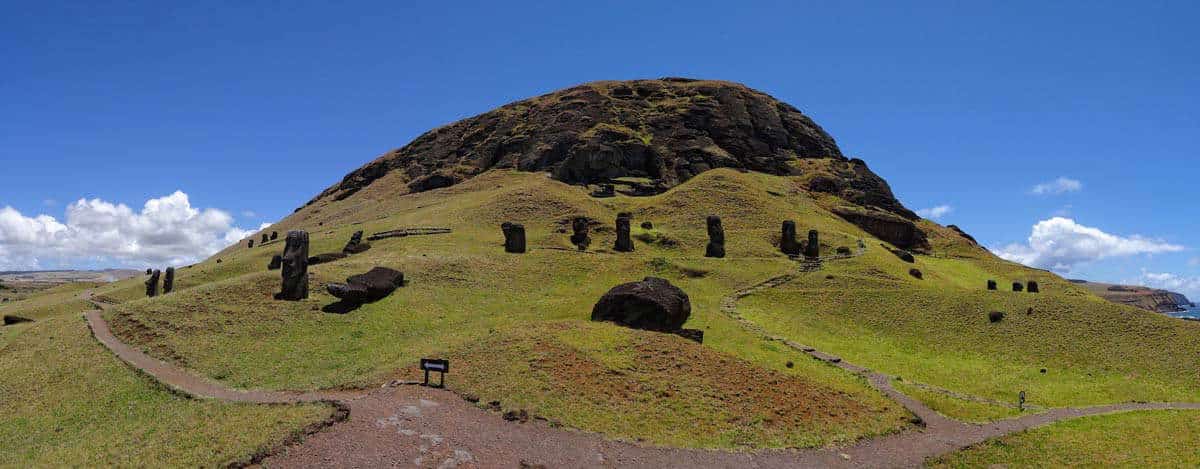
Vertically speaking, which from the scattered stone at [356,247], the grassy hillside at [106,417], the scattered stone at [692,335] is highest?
the scattered stone at [356,247]

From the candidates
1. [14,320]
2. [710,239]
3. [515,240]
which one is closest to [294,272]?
[515,240]

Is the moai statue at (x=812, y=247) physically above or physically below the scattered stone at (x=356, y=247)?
above

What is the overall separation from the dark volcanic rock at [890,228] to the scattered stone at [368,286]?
74015mm

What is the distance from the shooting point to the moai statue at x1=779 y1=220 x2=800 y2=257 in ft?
238

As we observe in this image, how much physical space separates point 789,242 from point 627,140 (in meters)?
53.5

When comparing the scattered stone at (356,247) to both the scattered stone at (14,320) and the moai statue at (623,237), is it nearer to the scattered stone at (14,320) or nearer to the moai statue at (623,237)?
the scattered stone at (14,320)

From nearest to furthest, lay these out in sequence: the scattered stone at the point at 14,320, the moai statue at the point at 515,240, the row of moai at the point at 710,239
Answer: the scattered stone at the point at 14,320, the moai statue at the point at 515,240, the row of moai at the point at 710,239

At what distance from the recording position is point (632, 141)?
396ft

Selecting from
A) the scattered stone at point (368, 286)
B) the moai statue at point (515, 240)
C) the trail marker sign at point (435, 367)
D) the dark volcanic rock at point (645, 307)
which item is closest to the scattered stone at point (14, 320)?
the scattered stone at point (368, 286)

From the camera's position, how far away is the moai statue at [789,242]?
238ft

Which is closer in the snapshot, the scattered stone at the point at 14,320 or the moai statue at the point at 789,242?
the scattered stone at the point at 14,320

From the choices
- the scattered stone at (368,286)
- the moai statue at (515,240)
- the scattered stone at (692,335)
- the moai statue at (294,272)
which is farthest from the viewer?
the moai statue at (515,240)

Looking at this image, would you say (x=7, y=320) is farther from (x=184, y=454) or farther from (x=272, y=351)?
(x=184, y=454)

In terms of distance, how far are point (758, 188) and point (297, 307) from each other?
77.0 meters
